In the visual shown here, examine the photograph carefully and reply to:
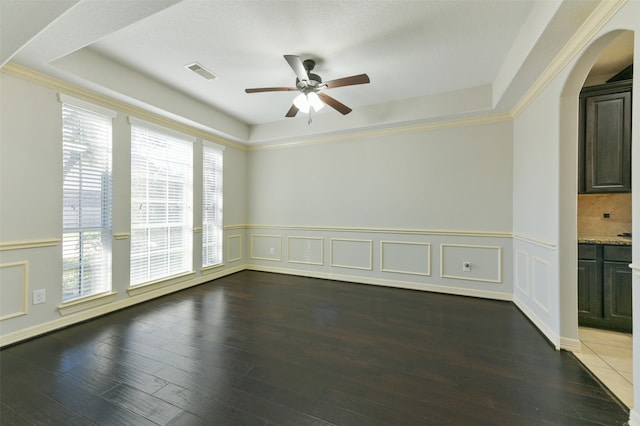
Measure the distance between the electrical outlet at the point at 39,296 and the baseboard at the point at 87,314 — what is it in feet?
0.76

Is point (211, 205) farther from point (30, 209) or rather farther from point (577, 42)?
point (577, 42)

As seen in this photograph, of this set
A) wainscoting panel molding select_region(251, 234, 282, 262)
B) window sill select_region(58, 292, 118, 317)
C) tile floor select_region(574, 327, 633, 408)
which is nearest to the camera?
tile floor select_region(574, 327, 633, 408)

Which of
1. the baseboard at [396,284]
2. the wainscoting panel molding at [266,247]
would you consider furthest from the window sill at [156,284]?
the baseboard at [396,284]

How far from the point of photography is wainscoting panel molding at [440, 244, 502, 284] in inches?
145

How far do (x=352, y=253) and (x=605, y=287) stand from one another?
302 cm

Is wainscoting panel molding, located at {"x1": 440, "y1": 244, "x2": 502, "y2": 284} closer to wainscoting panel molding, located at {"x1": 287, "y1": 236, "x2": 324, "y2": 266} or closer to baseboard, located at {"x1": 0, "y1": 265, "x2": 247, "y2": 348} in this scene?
wainscoting panel molding, located at {"x1": 287, "y1": 236, "x2": 324, "y2": 266}

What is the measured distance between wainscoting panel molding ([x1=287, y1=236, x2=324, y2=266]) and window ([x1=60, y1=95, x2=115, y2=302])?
278 cm

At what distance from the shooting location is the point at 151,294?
3629mm

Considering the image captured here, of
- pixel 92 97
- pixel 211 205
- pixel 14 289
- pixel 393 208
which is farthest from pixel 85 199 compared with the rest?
pixel 393 208

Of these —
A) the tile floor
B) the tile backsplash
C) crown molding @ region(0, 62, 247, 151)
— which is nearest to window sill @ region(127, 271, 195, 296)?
crown molding @ region(0, 62, 247, 151)

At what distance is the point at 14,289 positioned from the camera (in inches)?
96.8

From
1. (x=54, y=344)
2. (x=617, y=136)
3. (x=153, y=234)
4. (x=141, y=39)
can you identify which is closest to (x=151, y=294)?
(x=153, y=234)

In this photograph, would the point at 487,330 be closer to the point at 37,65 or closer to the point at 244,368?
the point at 244,368

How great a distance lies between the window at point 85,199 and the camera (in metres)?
2.80
